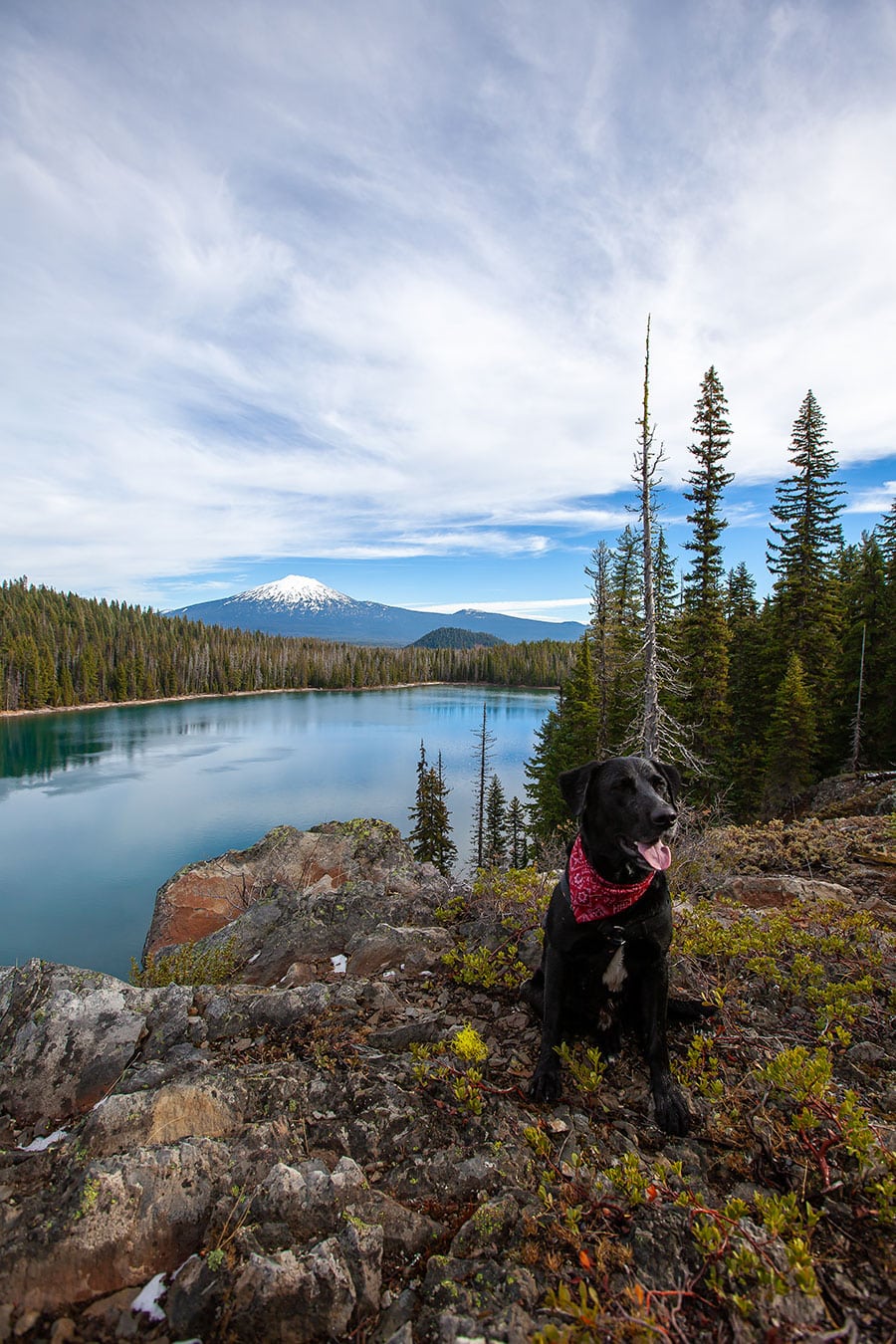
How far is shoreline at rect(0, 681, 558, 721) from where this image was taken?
8444cm

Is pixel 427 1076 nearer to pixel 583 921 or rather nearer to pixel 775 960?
pixel 583 921

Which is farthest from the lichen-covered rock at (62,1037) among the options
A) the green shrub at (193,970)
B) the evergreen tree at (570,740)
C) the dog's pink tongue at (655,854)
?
the evergreen tree at (570,740)

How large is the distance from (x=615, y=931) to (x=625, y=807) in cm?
58

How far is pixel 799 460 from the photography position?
22938mm

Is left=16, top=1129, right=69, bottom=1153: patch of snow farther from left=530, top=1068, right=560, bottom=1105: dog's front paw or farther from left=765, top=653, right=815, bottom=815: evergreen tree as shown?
left=765, top=653, right=815, bottom=815: evergreen tree

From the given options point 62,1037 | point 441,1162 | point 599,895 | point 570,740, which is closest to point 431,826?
point 570,740

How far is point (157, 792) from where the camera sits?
39.5m

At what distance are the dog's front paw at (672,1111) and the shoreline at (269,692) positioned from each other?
318ft

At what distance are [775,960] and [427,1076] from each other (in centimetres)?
271

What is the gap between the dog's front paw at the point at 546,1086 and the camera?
2.65 metres

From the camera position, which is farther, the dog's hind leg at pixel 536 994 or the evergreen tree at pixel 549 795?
the evergreen tree at pixel 549 795

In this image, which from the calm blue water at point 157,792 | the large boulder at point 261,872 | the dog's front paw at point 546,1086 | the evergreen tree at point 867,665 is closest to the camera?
the dog's front paw at point 546,1086

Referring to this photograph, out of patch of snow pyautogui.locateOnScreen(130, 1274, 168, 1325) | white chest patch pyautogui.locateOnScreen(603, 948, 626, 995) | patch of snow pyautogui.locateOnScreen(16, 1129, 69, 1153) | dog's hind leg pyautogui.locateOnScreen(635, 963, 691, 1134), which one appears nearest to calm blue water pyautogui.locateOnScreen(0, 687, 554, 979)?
patch of snow pyautogui.locateOnScreen(16, 1129, 69, 1153)

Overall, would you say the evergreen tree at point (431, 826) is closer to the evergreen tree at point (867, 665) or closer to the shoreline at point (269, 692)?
Answer: the evergreen tree at point (867, 665)
